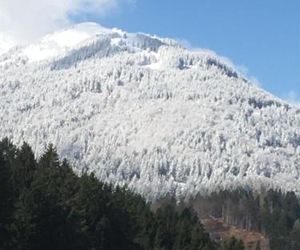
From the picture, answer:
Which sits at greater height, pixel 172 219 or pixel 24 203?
pixel 172 219

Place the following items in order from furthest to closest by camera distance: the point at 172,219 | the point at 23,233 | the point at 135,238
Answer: the point at 172,219 → the point at 135,238 → the point at 23,233

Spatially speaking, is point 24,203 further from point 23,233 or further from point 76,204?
point 76,204

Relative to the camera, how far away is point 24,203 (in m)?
66.0

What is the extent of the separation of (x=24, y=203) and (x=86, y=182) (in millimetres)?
20773

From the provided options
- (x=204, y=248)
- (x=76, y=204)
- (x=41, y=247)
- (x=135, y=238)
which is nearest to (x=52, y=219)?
(x=41, y=247)

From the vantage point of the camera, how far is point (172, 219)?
446 ft

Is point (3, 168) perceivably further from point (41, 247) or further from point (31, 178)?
point (31, 178)

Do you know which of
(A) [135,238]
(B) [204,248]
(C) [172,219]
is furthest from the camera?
(C) [172,219]

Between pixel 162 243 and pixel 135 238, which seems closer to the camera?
pixel 135 238

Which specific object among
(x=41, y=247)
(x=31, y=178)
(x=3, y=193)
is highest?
(x=31, y=178)

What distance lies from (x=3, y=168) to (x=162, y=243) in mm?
51213

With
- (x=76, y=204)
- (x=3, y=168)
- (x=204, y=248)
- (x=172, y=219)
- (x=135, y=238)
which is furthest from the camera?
(x=172, y=219)

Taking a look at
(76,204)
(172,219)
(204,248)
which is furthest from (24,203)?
(172,219)

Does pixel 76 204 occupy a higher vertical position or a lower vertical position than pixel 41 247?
higher
